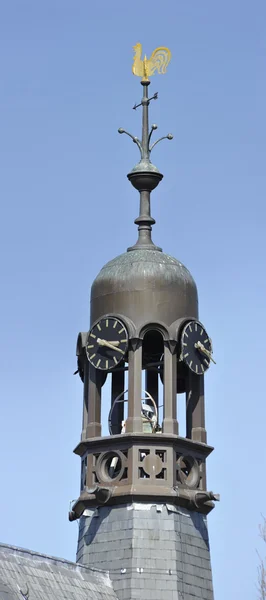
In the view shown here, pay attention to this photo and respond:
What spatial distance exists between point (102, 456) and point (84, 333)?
527 cm

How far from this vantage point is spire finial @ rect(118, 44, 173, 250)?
8369 centimetres

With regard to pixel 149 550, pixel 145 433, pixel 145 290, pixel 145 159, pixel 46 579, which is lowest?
pixel 46 579

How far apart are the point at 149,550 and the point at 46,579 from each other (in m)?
4.72

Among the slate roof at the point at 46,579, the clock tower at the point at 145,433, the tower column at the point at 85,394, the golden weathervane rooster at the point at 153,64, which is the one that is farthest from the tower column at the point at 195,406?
the golden weathervane rooster at the point at 153,64

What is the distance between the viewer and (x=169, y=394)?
79438 mm

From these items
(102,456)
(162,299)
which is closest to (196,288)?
(162,299)

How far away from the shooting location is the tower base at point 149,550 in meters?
76.6

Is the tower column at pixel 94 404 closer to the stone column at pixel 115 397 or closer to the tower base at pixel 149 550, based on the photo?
the stone column at pixel 115 397

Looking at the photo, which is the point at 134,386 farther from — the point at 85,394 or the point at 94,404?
the point at 85,394

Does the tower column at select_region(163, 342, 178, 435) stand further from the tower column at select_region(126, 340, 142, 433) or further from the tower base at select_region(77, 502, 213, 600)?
the tower base at select_region(77, 502, 213, 600)

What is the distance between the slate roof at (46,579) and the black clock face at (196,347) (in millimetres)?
9093

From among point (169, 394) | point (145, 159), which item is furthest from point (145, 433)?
point (145, 159)

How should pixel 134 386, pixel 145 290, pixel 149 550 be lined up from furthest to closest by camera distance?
1. pixel 145 290
2. pixel 134 386
3. pixel 149 550

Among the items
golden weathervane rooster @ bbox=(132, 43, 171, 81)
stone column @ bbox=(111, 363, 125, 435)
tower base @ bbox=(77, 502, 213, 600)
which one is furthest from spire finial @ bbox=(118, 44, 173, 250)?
tower base @ bbox=(77, 502, 213, 600)
